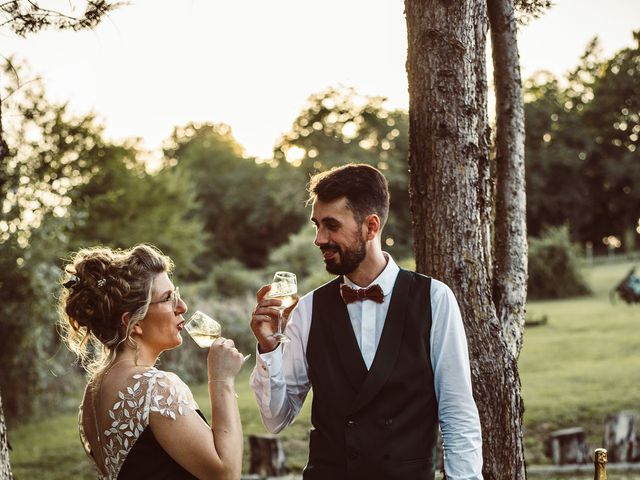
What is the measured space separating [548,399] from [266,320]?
902 centimetres

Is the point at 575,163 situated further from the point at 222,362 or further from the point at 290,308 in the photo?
the point at 222,362

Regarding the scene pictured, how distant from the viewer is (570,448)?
8.30 m

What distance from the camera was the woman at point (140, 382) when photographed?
2494 mm

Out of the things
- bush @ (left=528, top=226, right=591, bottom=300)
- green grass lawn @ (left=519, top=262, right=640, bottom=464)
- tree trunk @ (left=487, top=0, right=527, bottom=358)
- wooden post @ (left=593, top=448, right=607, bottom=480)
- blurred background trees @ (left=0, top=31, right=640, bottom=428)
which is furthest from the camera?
bush @ (left=528, top=226, right=591, bottom=300)

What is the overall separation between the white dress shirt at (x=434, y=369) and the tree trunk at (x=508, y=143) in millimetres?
1494

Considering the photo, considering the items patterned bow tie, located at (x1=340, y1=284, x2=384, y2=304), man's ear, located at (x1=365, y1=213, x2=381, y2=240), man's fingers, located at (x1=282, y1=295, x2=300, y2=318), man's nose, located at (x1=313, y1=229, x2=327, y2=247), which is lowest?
man's fingers, located at (x1=282, y1=295, x2=300, y2=318)

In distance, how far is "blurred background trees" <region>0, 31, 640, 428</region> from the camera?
11930mm

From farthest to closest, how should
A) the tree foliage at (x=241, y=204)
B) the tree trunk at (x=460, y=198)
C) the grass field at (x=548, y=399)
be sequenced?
the tree foliage at (x=241, y=204), the grass field at (x=548, y=399), the tree trunk at (x=460, y=198)

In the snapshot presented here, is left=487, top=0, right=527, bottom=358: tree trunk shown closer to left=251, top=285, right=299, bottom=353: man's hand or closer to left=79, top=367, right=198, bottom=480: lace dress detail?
left=251, top=285, right=299, bottom=353: man's hand

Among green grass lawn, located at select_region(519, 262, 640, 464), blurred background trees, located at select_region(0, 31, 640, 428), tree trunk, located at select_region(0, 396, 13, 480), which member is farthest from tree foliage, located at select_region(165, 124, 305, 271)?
tree trunk, located at select_region(0, 396, 13, 480)

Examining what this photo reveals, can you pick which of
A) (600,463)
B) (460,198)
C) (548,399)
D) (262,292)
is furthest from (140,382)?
(548,399)

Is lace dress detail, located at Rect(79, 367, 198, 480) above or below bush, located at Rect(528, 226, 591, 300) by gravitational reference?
below

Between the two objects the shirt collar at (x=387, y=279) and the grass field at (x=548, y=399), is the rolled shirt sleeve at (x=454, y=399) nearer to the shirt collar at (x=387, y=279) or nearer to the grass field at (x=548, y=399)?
the shirt collar at (x=387, y=279)

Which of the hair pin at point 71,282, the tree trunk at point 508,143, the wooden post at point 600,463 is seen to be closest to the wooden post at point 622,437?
the tree trunk at point 508,143
